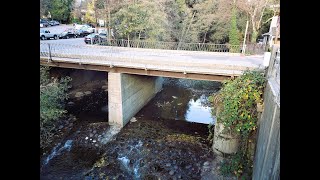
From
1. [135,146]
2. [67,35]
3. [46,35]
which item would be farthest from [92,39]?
[135,146]

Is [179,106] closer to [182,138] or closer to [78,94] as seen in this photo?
[182,138]

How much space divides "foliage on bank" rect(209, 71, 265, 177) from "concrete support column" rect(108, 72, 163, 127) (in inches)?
259

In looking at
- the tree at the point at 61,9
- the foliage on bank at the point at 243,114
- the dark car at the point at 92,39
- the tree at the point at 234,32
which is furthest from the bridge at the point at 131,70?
the tree at the point at 61,9

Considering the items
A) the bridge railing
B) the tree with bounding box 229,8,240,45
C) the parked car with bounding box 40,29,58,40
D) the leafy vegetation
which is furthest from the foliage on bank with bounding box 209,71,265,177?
the parked car with bounding box 40,29,58,40

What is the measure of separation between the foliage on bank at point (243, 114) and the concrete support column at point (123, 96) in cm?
658

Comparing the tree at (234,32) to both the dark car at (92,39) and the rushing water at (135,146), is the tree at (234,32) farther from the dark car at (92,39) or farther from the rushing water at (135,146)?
the dark car at (92,39)

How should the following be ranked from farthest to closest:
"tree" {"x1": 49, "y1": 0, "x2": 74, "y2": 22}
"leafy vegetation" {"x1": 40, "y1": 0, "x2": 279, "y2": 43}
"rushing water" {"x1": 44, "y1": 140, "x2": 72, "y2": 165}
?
"tree" {"x1": 49, "y1": 0, "x2": 74, "y2": 22} → "leafy vegetation" {"x1": 40, "y1": 0, "x2": 279, "y2": 43} → "rushing water" {"x1": 44, "y1": 140, "x2": 72, "y2": 165}

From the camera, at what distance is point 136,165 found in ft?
35.1

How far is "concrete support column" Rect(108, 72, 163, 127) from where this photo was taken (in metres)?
14.3

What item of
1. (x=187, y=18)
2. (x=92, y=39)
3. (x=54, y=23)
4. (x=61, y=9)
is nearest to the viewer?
(x=187, y=18)

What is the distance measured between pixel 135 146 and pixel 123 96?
11.7ft

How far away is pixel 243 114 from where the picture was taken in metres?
9.28

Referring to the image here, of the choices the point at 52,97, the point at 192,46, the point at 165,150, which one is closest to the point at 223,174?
the point at 165,150

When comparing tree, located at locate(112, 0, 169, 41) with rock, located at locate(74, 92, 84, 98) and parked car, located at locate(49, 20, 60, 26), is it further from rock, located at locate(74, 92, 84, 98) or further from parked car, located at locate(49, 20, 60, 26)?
parked car, located at locate(49, 20, 60, 26)
